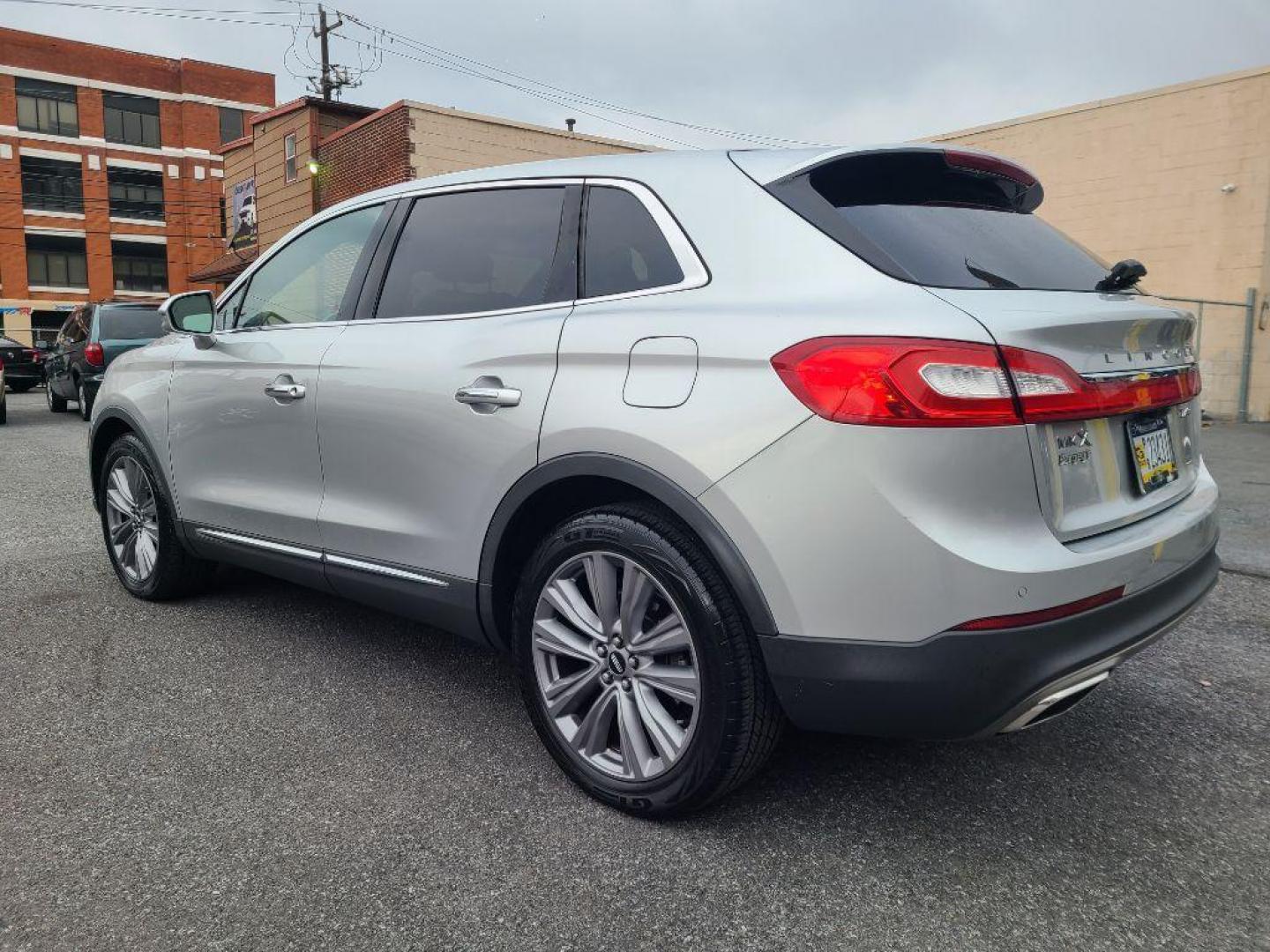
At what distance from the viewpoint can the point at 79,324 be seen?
1501cm

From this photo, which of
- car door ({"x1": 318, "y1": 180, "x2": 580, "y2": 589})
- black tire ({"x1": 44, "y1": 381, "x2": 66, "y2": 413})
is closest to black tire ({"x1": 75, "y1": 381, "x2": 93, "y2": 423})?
black tire ({"x1": 44, "y1": 381, "x2": 66, "y2": 413})

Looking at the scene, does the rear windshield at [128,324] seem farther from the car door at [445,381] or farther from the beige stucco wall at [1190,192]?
the beige stucco wall at [1190,192]

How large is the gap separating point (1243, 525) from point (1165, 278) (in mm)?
10427

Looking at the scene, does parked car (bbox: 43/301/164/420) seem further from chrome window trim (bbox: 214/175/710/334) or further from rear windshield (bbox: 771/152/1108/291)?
rear windshield (bbox: 771/152/1108/291)

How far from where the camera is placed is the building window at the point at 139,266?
45156 mm

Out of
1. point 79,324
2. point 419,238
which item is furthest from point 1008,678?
point 79,324

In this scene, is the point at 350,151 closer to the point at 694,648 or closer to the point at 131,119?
the point at 694,648

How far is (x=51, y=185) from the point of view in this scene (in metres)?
43.5

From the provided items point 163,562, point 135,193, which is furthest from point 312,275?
point 135,193

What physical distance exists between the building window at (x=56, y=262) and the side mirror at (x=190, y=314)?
46.6 meters

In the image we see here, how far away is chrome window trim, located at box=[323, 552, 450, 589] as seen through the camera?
289cm

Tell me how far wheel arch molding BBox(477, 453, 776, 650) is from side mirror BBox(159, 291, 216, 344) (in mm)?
2060

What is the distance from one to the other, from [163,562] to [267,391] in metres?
1.30

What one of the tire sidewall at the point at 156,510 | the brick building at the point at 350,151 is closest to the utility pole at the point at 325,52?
the brick building at the point at 350,151
